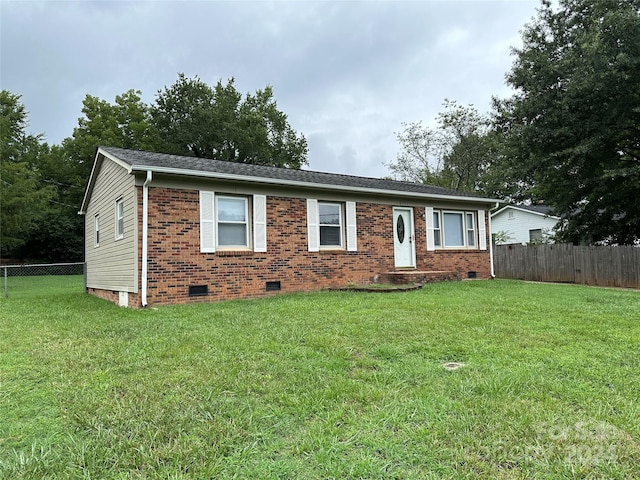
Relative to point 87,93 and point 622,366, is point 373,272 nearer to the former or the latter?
point 622,366

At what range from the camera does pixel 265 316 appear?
630 centimetres

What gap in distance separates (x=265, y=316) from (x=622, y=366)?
4428mm

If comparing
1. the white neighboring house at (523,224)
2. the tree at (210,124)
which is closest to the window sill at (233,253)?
the white neighboring house at (523,224)

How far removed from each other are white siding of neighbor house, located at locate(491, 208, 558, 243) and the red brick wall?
13.1 m

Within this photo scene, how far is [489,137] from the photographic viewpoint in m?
24.3

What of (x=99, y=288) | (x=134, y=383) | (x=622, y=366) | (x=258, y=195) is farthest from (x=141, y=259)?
(x=622, y=366)

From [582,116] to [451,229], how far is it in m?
6.25

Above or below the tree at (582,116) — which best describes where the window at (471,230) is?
below

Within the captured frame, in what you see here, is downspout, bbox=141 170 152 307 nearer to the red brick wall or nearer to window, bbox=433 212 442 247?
the red brick wall

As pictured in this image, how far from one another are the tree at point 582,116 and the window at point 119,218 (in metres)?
13.4

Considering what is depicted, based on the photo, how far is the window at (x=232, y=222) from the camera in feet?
30.4

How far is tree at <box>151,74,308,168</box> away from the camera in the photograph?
31141mm

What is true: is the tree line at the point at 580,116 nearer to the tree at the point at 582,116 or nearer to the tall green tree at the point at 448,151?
the tree at the point at 582,116

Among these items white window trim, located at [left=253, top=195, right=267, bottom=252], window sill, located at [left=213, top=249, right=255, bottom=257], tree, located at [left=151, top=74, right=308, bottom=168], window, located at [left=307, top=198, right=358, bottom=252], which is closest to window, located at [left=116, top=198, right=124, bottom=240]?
window sill, located at [left=213, top=249, right=255, bottom=257]
